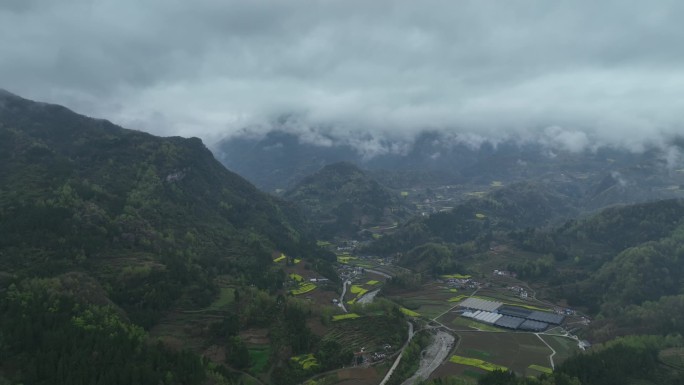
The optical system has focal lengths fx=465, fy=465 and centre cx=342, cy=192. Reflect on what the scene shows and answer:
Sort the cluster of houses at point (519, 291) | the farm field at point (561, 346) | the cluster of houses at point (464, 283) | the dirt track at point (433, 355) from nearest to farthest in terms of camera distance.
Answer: the dirt track at point (433, 355), the farm field at point (561, 346), the cluster of houses at point (519, 291), the cluster of houses at point (464, 283)

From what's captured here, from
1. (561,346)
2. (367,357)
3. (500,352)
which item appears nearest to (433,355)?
(500,352)

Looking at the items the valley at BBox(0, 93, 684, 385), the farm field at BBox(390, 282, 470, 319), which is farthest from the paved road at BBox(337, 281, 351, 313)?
the farm field at BBox(390, 282, 470, 319)

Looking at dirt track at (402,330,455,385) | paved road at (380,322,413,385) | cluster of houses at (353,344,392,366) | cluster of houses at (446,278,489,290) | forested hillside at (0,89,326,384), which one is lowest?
cluster of houses at (446,278,489,290)

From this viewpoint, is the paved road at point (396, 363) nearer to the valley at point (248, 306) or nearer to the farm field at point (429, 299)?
the valley at point (248, 306)

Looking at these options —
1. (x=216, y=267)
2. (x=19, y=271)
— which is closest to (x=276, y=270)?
(x=216, y=267)

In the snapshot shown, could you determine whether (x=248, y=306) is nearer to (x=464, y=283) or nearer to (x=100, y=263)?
(x=100, y=263)

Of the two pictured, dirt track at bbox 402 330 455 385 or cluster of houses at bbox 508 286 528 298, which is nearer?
dirt track at bbox 402 330 455 385

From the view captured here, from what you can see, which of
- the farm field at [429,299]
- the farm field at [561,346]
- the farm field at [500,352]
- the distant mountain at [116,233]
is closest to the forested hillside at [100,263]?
the distant mountain at [116,233]

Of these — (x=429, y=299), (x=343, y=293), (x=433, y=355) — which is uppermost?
(x=343, y=293)

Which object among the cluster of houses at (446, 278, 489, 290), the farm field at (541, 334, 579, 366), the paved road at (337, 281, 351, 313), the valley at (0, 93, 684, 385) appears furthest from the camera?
the cluster of houses at (446, 278, 489, 290)

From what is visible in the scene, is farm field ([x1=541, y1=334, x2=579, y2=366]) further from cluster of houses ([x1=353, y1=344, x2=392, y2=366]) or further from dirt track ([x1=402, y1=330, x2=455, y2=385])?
cluster of houses ([x1=353, y1=344, x2=392, y2=366])

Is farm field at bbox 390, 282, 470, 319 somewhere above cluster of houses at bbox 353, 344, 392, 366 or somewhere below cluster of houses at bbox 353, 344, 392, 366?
below

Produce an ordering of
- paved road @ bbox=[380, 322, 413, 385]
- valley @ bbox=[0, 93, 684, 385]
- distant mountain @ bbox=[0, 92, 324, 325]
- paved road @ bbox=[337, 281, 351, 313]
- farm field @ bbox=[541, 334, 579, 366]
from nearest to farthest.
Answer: valley @ bbox=[0, 93, 684, 385], paved road @ bbox=[380, 322, 413, 385], farm field @ bbox=[541, 334, 579, 366], distant mountain @ bbox=[0, 92, 324, 325], paved road @ bbox=[337, 281, 351, 313]
